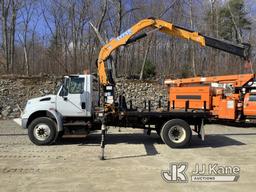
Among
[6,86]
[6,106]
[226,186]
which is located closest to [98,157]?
[226,186]

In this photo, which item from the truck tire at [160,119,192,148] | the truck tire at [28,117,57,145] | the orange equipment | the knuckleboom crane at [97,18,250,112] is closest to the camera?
the truck tire at [160,119,192,148]

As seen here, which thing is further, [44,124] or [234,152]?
[44,124]

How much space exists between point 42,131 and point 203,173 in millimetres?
A: 6035

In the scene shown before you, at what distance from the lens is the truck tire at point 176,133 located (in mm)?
12266

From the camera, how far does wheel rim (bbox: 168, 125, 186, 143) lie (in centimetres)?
1234

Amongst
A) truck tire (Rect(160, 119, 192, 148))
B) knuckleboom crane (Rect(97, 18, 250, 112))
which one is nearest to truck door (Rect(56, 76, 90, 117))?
knuckleboom crane (Rect(97, 18, 250, 112))

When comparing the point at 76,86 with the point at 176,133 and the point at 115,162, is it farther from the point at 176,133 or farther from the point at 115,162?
the point at 115,162

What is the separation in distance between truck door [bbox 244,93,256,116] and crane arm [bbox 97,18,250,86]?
4378 millimetres

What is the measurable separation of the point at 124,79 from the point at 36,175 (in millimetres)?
19920

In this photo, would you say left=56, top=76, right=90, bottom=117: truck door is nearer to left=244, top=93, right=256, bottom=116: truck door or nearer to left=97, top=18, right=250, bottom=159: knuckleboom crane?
left=97, top=18, right=250, bottom=159: knuckleboom crane

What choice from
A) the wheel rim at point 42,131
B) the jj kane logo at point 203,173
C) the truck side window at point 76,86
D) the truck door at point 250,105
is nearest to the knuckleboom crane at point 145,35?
the truck side window at point 76,86

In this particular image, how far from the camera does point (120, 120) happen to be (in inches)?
507

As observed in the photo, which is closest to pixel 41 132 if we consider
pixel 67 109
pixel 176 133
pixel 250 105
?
pixel 67 109

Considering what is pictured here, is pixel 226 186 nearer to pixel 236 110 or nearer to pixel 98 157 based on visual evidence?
pixel 98 157
